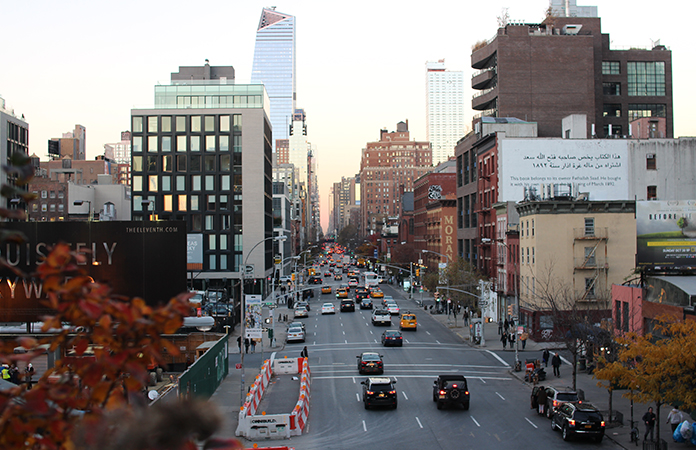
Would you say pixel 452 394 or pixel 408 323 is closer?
pixel 452 394

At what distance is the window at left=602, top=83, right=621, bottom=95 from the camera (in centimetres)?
10144

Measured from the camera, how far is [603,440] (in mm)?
24719

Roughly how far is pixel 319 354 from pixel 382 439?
22.5 metres

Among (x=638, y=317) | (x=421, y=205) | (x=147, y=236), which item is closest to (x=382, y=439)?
(x=147, y=236)

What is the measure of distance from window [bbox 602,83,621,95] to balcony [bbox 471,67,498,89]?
21.7 meters

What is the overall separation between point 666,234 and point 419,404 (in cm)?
2090

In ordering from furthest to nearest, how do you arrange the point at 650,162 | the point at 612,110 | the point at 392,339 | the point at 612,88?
the point at 612,88
the point at 612,110
the point at 650,162
the point at 392,339

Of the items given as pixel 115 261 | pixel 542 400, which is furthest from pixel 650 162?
pixel 115 261

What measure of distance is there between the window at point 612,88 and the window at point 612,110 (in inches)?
86.3

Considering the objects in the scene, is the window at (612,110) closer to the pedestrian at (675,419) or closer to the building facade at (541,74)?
the building facade at (541,74)

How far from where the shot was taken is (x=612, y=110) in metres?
101

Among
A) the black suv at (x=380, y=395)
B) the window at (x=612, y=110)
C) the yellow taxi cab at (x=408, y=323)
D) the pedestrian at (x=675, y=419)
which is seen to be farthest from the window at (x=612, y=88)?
the pedestrian at (x=675, y=419)

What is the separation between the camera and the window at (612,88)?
10144 cm

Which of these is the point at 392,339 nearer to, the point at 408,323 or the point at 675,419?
the point at 408,323
